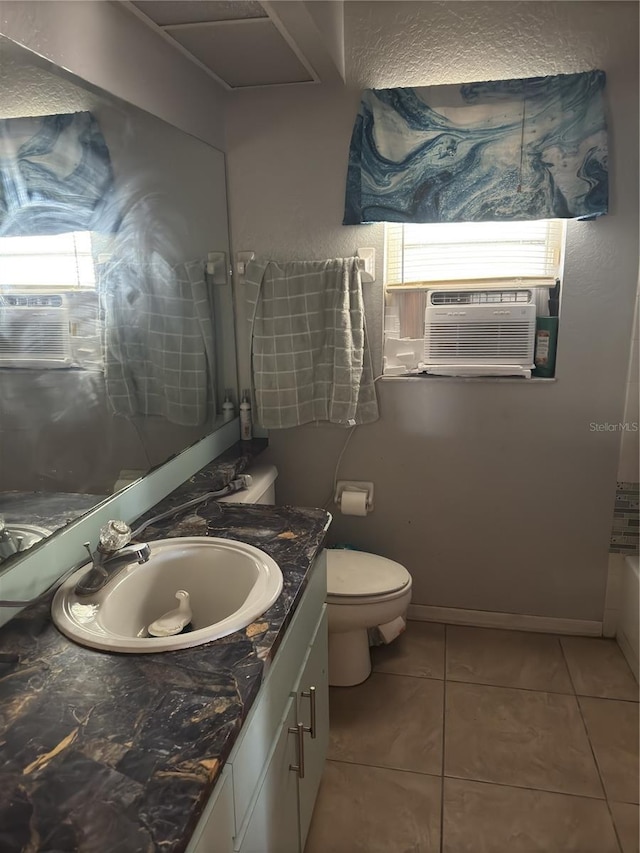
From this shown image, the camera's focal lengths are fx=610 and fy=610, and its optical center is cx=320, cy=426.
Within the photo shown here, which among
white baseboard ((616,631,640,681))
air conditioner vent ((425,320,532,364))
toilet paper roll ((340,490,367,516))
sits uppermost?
air conditioner vent ((425,320,532,364))

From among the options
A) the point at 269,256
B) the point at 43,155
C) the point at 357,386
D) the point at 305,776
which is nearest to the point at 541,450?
the point at 357,386

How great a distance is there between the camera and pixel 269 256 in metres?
2.44

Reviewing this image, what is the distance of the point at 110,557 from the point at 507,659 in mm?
1728

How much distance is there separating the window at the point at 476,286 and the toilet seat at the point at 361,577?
2.48 feet

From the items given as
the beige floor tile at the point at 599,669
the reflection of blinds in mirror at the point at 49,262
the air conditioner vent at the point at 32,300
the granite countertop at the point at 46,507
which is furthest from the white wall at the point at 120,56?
the beige floor tile at the point at 599,669

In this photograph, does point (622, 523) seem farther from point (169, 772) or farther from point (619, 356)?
point (169, 772)

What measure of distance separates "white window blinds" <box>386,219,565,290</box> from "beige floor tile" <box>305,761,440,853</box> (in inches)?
68.6

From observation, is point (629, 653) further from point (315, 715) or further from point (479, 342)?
point (315, 715)

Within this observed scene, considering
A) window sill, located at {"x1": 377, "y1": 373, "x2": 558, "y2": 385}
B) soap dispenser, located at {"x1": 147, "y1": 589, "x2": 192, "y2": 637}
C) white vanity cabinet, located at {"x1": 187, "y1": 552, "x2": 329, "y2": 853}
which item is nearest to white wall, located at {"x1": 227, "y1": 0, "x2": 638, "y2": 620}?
window sill, located at {"x1": 377, "y1": 373, "x2": 558, "y2": 385}

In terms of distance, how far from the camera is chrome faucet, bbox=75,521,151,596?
127cm

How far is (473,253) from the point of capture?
2.37 metres

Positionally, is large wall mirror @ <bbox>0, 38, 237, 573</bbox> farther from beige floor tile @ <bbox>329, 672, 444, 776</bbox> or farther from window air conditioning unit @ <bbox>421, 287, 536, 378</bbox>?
beige floor tile @ <bbox>329, 672, 444, 776</bbox>

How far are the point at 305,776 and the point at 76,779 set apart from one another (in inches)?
33.4

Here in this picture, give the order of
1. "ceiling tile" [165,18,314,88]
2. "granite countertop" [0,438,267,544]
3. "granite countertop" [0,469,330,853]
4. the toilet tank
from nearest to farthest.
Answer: "granite countertop" [0,469,330,853] < "granite countertop" [0,438,267,544] < "ceiling tile" [165,18,314,88] < the toilet tank
